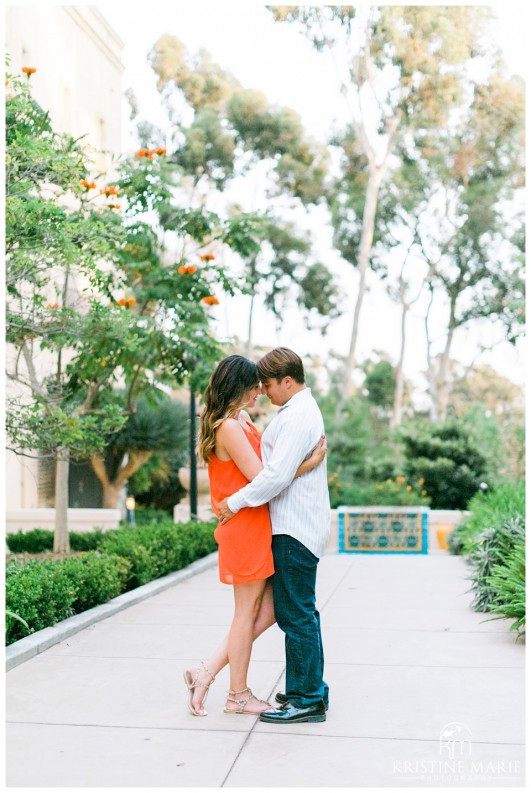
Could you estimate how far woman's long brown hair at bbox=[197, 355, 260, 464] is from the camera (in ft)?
15.7

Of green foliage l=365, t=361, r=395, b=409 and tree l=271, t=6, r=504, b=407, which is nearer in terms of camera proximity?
tree l=271, t=6, r=504, b=407

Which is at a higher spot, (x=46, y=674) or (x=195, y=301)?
(x=195, y=301)

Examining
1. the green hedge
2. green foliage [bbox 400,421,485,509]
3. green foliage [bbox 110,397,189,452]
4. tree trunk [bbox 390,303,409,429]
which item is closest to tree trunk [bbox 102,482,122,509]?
green foliage [bbox 110,397,189,452]

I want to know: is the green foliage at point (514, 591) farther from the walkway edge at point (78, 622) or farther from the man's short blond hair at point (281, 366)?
the walkway edge at point (78, 622)

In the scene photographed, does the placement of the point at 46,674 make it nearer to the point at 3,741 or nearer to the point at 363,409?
the point at 3,741

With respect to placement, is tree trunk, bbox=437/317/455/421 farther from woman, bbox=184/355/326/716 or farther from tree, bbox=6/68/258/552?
woman, bbox=184/355/326/716

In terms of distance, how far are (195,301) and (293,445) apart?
7.13m

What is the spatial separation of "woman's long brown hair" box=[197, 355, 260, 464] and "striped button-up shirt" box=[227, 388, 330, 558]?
23 centimetres

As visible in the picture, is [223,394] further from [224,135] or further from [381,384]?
[381,384]

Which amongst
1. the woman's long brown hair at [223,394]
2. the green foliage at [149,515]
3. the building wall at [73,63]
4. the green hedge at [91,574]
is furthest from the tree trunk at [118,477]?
the woman's long brown hair at [223,394]

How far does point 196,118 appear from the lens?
29.7 meters

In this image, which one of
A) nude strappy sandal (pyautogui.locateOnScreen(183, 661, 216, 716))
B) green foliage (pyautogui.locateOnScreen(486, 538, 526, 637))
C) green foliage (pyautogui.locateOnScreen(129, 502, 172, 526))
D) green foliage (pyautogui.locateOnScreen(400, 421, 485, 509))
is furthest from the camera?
green foliage (pyautogui.locateOnScreen(129, 502, 172, 526))

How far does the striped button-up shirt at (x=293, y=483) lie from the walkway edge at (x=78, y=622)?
2250mm

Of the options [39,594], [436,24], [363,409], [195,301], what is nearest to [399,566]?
[195,301]
